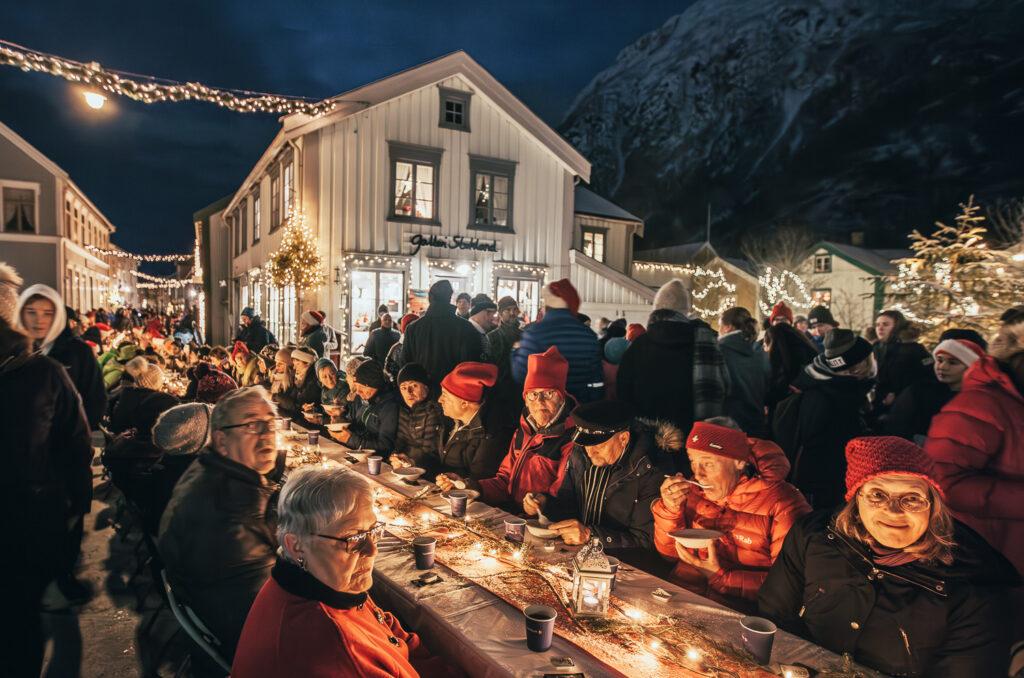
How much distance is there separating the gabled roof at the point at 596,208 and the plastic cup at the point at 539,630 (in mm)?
20529

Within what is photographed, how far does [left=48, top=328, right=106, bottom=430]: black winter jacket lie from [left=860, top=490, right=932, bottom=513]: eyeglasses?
612 centimetres

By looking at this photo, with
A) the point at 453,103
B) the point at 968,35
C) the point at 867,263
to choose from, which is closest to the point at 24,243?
the point at 453,103

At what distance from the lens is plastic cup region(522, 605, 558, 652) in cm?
207

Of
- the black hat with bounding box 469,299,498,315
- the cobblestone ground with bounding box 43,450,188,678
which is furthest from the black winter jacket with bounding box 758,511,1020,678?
the black hat with bounding box 469,299,498,315

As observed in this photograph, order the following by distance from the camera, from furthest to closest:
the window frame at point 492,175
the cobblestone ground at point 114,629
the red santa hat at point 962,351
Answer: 1. the window frame at point 492,175
2. the red santa hat at point 962,351
3. the cobblestone ground at point 114,629

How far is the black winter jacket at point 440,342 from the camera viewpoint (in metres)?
6.04

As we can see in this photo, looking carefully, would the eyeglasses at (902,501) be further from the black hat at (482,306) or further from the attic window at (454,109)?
the attic window at (454,109)

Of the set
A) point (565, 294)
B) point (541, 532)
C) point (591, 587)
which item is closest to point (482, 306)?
point (565, 294)

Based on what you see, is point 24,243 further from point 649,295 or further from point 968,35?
point 968,35

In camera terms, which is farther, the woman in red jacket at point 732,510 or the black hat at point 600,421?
the black hat at point 600,421

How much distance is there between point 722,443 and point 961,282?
7754mm

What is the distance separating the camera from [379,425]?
18.0ft

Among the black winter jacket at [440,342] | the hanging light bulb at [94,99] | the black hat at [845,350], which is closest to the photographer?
the black hat at [845,350]

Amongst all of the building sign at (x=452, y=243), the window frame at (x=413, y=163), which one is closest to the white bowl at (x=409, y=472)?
the building sign at (x=452, y=243)
